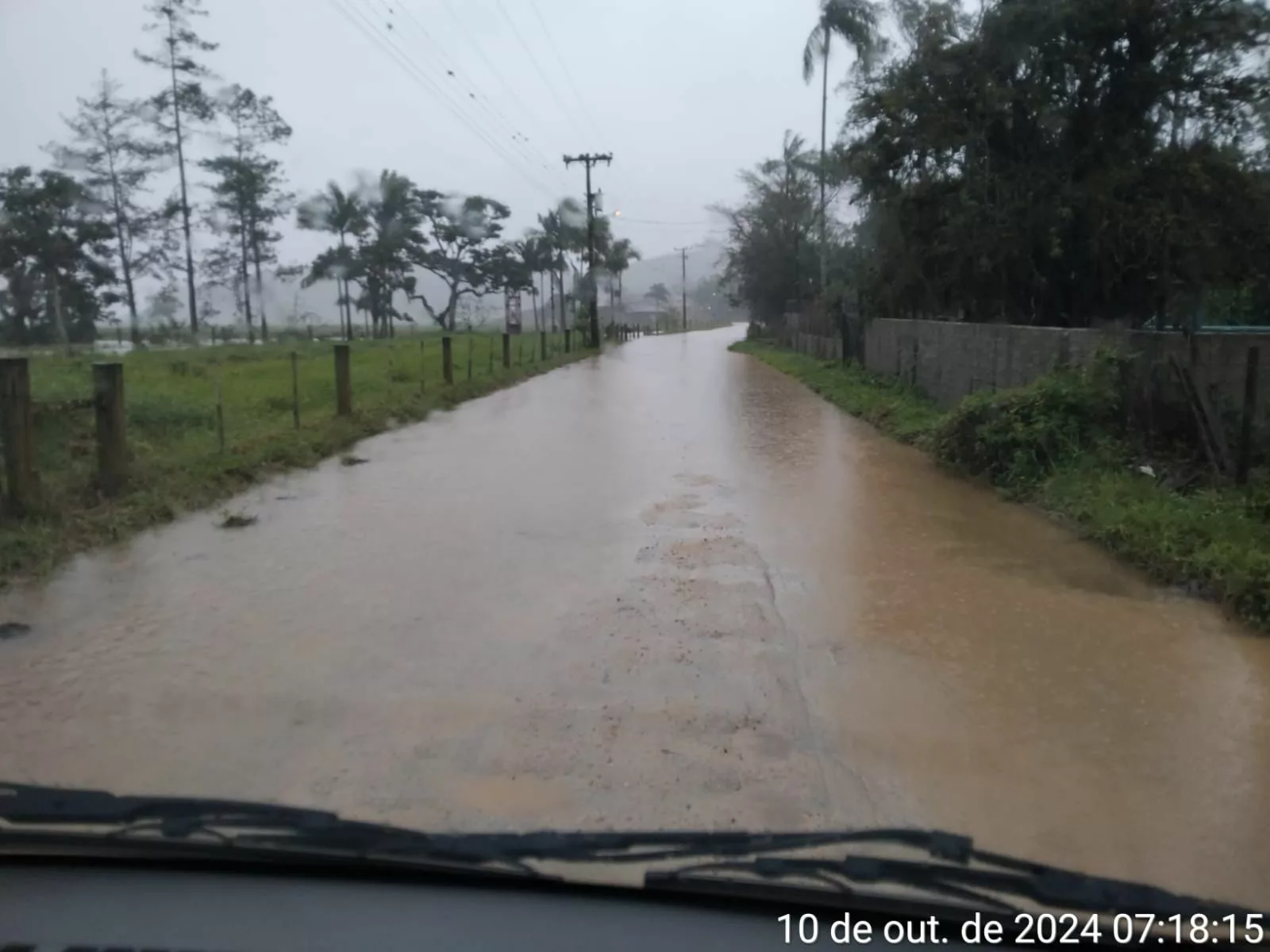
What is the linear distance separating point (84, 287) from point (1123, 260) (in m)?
21.7

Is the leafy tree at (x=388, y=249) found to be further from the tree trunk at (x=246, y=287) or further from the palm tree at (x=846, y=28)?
the palm tree at (x=846, y=28)

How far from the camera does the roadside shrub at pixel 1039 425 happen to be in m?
11.4

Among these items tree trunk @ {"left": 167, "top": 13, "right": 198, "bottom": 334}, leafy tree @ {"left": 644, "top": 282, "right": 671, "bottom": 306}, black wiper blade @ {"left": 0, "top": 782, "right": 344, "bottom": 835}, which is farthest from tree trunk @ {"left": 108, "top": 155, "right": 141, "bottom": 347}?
leafy tree @ {"left": 644, "top": 282, "right": 671, "bottom": 306}

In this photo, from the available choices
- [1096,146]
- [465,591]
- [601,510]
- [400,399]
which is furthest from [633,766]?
[1096,146]

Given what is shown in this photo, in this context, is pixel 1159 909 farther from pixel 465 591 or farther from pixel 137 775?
pixel 465 591

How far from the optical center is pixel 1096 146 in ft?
57.8

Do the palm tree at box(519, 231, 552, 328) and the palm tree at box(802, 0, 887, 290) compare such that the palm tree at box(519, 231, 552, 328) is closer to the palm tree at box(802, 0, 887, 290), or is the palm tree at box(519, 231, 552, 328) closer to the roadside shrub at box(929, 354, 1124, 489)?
the palm tree at box(802, 0, 887, 290)

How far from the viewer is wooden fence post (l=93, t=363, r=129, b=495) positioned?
9.47m

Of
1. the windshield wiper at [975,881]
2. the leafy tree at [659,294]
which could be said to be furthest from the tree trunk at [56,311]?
the leafy tree at [659,294]

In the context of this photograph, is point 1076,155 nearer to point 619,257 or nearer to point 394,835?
point 394,835

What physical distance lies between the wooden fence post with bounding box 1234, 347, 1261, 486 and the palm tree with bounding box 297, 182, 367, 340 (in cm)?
4612

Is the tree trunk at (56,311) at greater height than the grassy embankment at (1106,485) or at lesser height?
greater

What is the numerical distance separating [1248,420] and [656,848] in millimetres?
8719

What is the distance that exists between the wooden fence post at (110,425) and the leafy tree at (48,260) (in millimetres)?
14697
